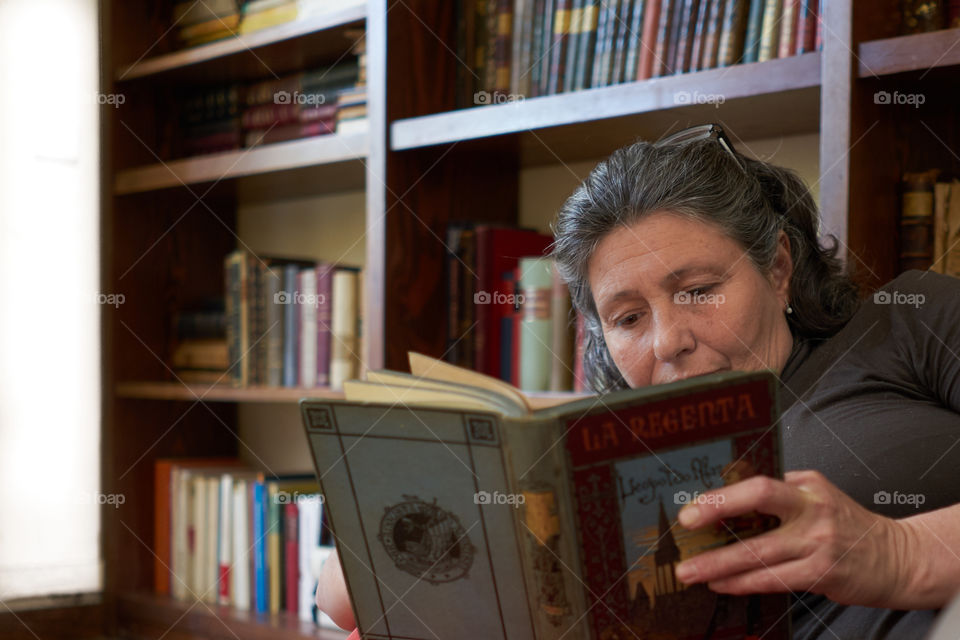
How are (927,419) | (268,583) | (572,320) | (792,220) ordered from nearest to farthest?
(927,419)
(792,220)
(572,320)
(268,583)

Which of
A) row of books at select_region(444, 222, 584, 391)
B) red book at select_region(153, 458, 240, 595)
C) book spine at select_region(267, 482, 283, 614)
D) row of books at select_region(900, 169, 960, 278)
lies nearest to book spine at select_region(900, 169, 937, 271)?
row of books at select_region(900, 169, 960, 278)

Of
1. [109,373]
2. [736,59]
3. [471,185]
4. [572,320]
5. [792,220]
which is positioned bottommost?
[109,373]

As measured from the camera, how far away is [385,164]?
5.29ft

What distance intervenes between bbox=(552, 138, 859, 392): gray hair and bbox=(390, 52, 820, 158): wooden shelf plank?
145mm

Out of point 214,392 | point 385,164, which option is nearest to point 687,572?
point 385,164

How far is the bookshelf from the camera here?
1.17 metres

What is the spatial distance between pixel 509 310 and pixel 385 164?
318 millimetres

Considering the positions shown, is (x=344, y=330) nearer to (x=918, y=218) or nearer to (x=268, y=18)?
(x=268, y=18)

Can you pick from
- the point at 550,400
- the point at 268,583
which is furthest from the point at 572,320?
the point at 268,583

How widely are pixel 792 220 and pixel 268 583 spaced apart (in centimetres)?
127

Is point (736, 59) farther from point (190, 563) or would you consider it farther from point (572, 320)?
point (190, 563)

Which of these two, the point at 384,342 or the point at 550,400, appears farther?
the point at 384,342

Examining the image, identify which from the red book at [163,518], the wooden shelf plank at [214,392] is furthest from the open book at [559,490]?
the red book at [163,518]

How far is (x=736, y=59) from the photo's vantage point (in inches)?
52.6
